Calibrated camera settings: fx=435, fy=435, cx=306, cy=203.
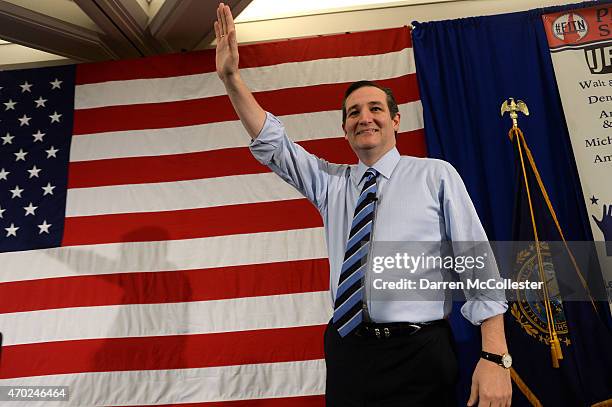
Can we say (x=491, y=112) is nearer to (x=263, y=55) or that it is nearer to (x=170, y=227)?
(x=263, y=55)

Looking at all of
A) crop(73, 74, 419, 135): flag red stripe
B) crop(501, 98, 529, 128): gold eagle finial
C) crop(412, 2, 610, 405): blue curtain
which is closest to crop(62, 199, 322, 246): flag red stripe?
crop(73, 74, 419, 135): flag red stripe

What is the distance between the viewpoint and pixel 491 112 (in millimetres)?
2182

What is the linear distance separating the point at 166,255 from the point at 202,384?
0.66 meters

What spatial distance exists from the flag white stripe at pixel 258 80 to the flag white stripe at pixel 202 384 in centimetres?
143

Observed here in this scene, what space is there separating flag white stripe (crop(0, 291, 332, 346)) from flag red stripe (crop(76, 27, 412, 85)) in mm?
1257

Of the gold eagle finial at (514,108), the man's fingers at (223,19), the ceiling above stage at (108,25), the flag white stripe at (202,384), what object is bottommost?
the flag white stripe at (202,384)

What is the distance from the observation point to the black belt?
102 centimetres

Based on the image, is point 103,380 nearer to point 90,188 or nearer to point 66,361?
point 66,361

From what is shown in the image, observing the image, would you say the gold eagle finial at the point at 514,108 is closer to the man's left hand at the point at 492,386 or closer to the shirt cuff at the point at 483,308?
the shirt cuff at the point at 483,308

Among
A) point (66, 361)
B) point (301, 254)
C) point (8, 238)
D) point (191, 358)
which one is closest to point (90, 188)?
point (8, 238)

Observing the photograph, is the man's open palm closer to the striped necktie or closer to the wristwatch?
the striped necktie

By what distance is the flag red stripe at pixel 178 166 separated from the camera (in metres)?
2.28

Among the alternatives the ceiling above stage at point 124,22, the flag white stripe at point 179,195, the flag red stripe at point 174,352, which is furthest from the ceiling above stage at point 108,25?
the flag red stripe at point 174,352

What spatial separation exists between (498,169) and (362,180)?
125 cm
